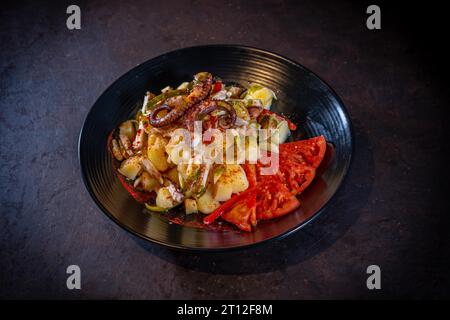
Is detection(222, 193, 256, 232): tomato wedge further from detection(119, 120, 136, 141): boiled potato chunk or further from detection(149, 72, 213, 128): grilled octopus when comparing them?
detection(119, 120, 136, 141): boiled potato chunk

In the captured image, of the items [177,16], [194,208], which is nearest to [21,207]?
[194,208]

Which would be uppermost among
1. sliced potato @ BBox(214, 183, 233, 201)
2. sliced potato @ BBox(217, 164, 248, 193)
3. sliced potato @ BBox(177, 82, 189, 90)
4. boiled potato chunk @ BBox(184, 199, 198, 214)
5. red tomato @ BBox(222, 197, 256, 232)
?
sliced potato @ BBox(177, 82, 189, 90)

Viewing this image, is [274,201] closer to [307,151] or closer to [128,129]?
[307,151]

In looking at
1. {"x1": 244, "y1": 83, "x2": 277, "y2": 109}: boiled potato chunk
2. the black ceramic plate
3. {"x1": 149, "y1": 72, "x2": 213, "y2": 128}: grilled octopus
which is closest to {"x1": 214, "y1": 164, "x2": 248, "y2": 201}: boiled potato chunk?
Answer: the black ceramic plate

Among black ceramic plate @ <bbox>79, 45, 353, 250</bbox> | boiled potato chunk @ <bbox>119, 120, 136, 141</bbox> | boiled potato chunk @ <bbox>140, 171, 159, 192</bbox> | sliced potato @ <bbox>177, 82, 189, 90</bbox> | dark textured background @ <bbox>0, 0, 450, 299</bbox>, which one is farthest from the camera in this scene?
sliced potato @ <bbox>177, 82, 189, 90</bbox>

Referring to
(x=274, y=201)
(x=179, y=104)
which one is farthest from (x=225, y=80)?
(x=274, y=201)

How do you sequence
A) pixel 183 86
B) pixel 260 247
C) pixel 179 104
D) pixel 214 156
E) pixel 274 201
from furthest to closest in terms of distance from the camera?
pixel 183 86
pixel 179 104
pixel 214 156
pixel 274 201
pixel 260 247
